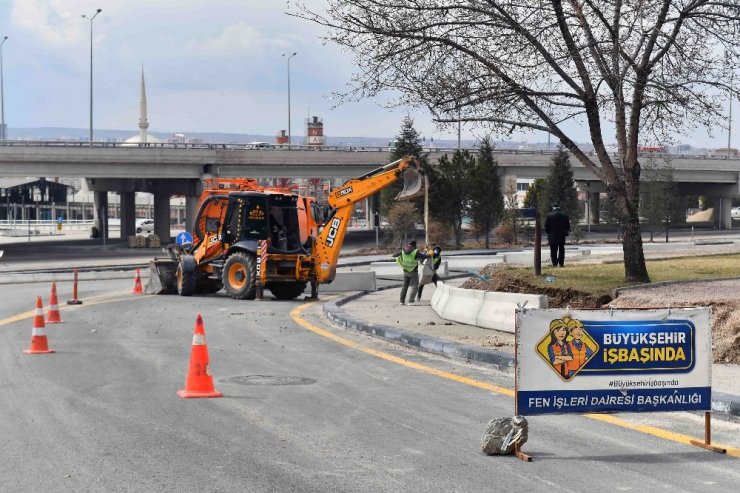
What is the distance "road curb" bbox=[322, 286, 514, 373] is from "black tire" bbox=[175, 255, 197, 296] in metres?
8.24

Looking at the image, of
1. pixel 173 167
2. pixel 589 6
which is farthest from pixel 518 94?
pixel 173 167

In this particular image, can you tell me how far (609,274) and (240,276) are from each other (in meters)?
10.1

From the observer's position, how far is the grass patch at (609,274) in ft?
69.8

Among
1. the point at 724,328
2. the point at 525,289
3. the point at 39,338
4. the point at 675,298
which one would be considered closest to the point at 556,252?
the point at 525,289

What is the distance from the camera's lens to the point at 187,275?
A: 1207 inches

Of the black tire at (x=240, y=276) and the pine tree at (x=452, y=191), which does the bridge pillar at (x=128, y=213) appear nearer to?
the pine tree at (x=452, y=191)

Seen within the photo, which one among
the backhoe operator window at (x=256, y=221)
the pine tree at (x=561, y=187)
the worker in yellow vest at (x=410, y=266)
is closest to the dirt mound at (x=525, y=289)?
the worker in yellow vest at (x=410, y=266)

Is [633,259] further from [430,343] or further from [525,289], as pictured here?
[430,343]

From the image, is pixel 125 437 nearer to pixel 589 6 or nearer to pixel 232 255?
pixel 589 6

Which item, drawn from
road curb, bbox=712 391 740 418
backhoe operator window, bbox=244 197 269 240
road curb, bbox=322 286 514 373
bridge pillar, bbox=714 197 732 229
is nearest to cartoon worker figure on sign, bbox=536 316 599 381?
road curb, bbox=712 391 740 418

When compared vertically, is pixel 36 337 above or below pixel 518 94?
below

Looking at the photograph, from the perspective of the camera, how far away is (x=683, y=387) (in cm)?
951

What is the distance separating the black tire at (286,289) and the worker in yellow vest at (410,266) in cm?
437

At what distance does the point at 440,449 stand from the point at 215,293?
77.4 feet
